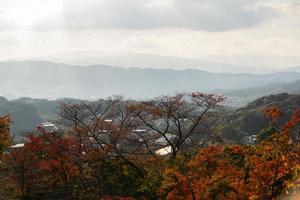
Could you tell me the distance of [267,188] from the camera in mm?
17922

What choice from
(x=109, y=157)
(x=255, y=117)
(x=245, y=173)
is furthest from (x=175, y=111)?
(x=255, y=117)

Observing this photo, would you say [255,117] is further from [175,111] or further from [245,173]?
[245,173]

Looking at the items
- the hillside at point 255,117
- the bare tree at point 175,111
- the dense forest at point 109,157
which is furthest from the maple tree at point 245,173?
the hillside at point 255,117

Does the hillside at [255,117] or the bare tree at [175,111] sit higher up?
the bare tree at [175,111]

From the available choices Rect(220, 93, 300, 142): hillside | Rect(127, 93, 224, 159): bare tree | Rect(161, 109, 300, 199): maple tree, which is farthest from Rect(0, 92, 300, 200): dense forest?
Rect(220, 93, 300, 142): hillside

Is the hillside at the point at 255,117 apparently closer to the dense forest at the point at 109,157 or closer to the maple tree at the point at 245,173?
the dense forest at the point at 109,157

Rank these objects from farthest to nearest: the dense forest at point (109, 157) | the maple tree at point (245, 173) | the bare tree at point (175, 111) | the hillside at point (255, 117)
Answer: the hillside at point (255, 117) → the bare tree at point (175, 111) → the dense forest at point (109, 157) → the maple tree at point (245, 173)

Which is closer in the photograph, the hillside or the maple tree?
the maple tree

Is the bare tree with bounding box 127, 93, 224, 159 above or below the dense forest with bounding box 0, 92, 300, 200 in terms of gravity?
above

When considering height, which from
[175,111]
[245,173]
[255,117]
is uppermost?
[175,111]

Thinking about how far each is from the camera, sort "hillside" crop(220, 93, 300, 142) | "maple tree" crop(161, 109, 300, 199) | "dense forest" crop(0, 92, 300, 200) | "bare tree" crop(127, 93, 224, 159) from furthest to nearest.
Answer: "hillside" crop(220, 93, 300, 142), "bare tree" crop(127, 93, 224, 159), "dense forest" crop(0, 92, 300, 200), "maple tree" crop(161, 109, 300, 199)

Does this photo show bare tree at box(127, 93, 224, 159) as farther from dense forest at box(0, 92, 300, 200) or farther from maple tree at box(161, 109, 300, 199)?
maple tree at box(161, 109, 300, 199)

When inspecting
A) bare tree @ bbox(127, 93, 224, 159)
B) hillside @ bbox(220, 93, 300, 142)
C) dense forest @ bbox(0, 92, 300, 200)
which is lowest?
hillside @ bbox(220, 93, 300, 142)

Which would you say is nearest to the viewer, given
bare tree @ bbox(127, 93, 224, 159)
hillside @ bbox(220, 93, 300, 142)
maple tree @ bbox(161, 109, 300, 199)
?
maple tree @ bbox(161, 109, 300, 199)
